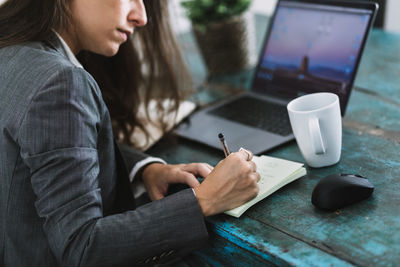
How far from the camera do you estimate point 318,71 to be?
1.26 meters

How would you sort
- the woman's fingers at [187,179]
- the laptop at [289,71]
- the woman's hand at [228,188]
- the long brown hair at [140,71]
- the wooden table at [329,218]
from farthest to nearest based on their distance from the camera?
the long brown hair at [140,71] → the laptop at [289,71] → the woman's fingers at [187,179] → the woman's hand at [228,188] → the wooden table at [329,218]

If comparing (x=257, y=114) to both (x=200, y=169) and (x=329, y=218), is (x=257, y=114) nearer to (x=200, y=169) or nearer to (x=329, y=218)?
(x=200, y=169)

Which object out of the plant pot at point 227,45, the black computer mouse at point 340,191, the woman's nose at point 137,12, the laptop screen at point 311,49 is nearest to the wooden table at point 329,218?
the black computer mouse at point 340,191

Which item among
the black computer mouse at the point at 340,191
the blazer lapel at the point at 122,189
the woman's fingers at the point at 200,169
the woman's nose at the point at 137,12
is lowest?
the blazer lapel at the point at 122,189

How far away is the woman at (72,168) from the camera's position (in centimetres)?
77

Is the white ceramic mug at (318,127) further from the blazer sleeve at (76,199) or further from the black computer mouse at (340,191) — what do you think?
the blazer sleeve at (76,199)

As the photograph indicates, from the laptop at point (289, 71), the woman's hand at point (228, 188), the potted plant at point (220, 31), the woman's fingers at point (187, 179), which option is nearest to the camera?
the woman's hand at point (228, 188)

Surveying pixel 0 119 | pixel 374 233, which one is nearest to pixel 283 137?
pixel 374 233

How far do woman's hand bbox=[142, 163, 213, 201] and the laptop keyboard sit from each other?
24 cm

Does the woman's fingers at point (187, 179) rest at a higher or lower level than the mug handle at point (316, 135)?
lower

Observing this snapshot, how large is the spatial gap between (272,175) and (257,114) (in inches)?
14.7

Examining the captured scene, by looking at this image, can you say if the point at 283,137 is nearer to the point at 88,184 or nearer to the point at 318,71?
the point at 318,71

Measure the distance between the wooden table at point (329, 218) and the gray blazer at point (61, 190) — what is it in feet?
0.28

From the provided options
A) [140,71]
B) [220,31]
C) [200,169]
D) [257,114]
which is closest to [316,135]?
[200,169]
